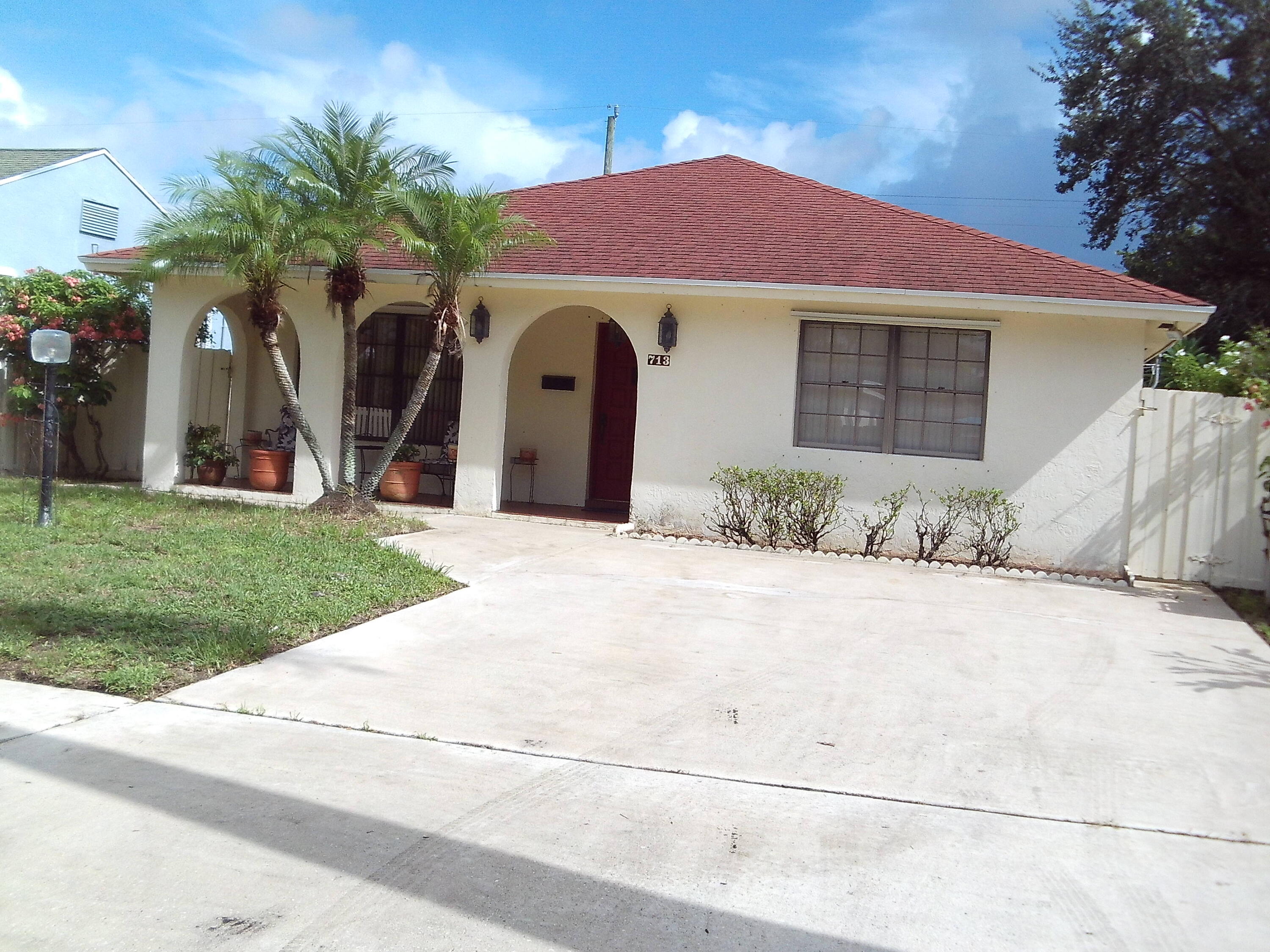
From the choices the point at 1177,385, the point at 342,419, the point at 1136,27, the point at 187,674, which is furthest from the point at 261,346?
the point at 1136,27

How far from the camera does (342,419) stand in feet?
39.7

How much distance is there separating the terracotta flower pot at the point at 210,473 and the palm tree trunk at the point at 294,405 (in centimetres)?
234

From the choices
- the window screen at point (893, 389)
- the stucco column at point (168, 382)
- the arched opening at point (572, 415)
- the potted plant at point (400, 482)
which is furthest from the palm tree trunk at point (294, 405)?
the window screen at point (893, 389)

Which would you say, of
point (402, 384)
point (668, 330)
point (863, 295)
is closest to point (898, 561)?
point (863, 295)

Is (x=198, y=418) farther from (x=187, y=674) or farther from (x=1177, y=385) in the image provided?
(x=1177, y=385)

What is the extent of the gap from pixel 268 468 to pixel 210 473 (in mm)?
864

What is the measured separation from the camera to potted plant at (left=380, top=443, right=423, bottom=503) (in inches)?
529

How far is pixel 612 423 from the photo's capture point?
47.5ft

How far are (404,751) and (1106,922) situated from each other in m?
2.96

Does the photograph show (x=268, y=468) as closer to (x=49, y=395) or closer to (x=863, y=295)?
(x=49, y=395)

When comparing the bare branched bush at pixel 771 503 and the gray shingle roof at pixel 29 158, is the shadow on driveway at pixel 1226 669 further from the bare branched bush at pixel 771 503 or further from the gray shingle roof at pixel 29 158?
the gray shingle roof at pixel 29 158

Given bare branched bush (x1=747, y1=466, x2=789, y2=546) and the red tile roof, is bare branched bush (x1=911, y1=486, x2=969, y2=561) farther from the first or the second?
the red tile roof

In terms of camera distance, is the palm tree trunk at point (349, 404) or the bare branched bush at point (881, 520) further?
the palm tree trunk at point (349, 404)

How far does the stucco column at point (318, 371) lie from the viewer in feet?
42.9
